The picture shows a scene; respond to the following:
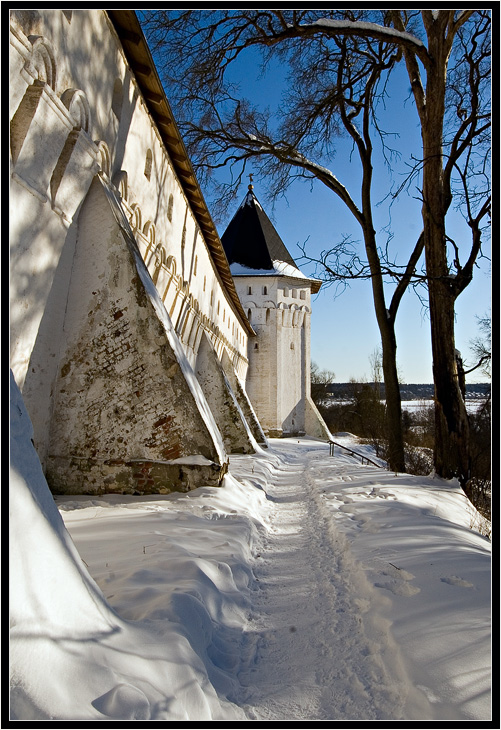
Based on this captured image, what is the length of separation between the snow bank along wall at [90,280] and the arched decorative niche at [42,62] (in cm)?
1

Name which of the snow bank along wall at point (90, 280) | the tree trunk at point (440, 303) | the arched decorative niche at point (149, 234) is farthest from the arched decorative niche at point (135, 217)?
the tree trunk at point (440, 303)

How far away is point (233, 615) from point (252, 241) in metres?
30.2

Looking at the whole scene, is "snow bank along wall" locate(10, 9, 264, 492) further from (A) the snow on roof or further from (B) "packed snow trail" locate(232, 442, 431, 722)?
(A) the snow on roof

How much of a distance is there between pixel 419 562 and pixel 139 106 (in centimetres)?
707

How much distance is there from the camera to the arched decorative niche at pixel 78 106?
173 inches

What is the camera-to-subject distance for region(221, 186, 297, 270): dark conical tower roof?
3050cm

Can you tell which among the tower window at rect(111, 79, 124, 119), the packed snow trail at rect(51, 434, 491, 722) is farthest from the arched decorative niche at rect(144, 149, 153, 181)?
the packed snow trail at rect(51, 434, 491, 722)

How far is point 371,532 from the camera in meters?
4.35

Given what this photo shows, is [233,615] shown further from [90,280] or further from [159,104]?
[159,104]

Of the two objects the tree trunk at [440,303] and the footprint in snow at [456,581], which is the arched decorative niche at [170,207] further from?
the footprint in snow at [456,581]

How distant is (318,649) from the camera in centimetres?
256

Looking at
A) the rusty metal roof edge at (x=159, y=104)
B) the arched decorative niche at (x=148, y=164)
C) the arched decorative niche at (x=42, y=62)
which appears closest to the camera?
the arched decorative niche at (x=42, y=62)

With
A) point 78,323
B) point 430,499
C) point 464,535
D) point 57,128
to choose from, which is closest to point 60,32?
point 57,128

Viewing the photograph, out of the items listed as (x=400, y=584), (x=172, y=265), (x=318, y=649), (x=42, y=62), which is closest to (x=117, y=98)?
(x=42, y=62)
